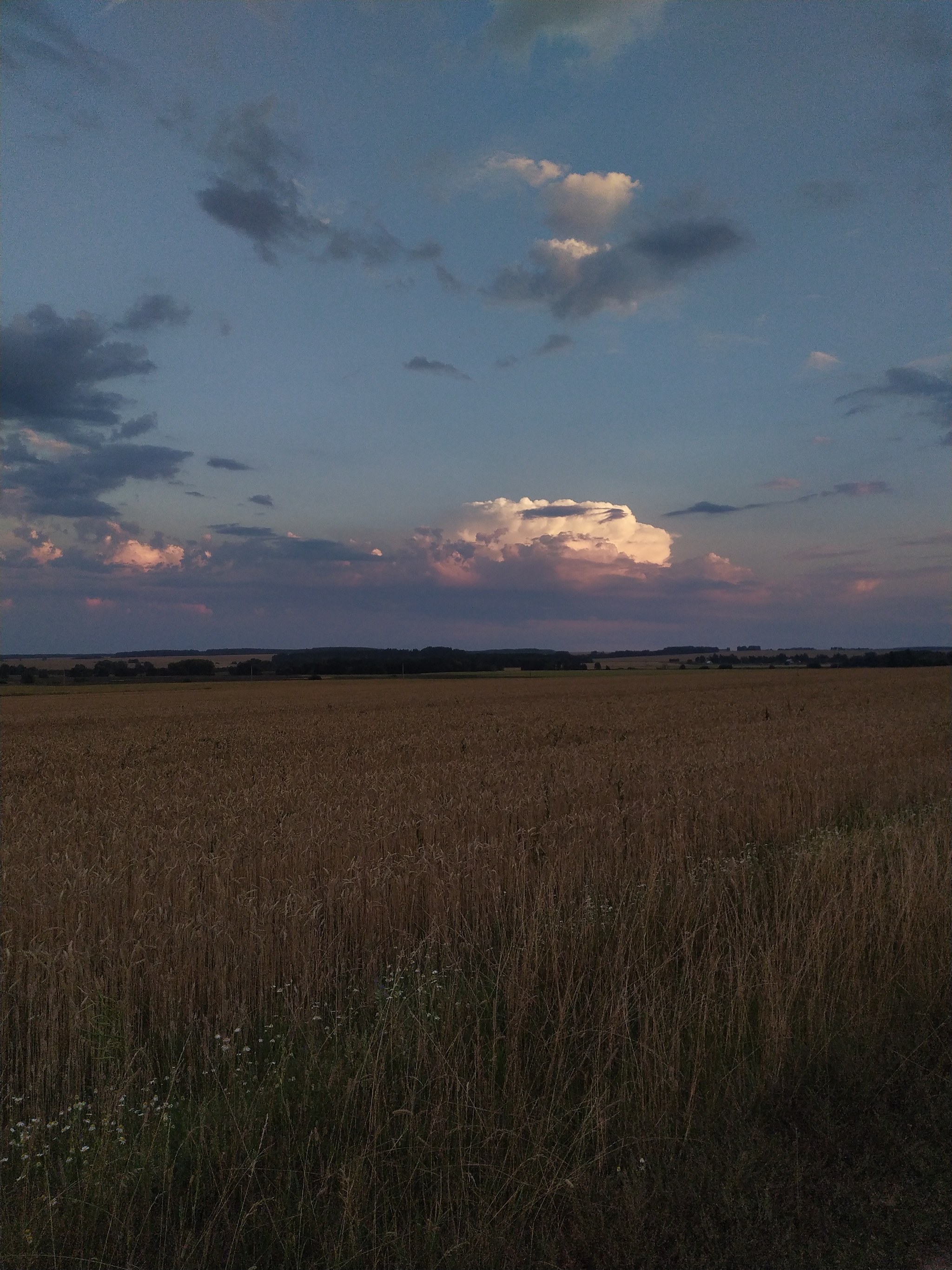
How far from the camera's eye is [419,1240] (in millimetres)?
3170

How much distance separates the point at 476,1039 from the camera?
433 centimetres

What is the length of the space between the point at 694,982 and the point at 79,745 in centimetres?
2133

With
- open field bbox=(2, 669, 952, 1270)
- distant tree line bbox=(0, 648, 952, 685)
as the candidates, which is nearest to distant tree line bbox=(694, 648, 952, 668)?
distant tree line bbox=(0, 648, 952, 685)

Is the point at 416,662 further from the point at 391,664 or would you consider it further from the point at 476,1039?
the point at 476,1039

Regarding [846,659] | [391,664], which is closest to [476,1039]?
[391,664]

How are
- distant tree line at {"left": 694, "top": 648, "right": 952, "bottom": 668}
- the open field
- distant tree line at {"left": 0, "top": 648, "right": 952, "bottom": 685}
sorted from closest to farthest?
the open field < distant tree line at {"left": 0, "top": 648, "right": 952, "bottom": 685} < distant tree line at {"left": 694, "top": 648, "right": 952, "bottom": 668}

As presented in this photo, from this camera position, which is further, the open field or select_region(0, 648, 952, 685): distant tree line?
select_region(0, 648, 952, 685): distant tree line

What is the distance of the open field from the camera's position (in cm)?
326

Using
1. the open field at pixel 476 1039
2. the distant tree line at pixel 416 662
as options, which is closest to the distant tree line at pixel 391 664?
the distant tree line at pixel 416 662

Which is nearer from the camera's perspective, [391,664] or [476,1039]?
[476,1039]

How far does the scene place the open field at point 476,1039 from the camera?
326 centimetres

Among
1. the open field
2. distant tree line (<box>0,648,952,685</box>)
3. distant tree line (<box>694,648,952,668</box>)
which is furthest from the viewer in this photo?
distant tree line (<box>694,648,952,668</box>)

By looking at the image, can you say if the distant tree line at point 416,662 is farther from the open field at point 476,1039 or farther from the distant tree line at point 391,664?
the open field at point 476,1039

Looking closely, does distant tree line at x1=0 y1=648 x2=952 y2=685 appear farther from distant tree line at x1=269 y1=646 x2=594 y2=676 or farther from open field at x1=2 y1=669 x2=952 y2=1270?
open field at x1=2 y1=669 x2=952 y2=1270
